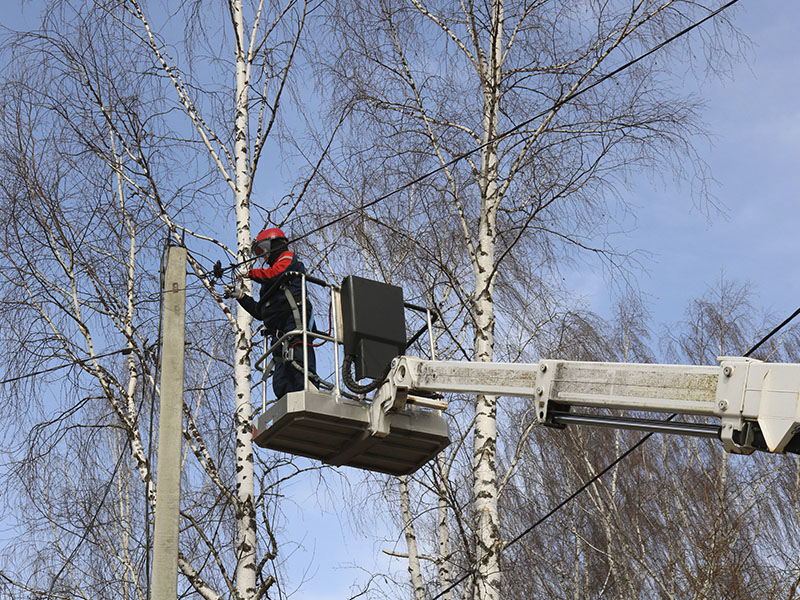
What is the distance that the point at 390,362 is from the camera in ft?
26.9

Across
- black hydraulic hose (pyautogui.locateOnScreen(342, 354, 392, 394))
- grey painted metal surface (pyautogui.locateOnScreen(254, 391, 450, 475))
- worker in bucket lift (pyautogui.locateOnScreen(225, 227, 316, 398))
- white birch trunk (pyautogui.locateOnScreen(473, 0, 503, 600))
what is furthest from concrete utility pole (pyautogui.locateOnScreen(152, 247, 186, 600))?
white birch trunk (pyautogui.locateOnScreen(473, 0, 503, 600))

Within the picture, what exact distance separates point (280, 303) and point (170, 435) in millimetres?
1464

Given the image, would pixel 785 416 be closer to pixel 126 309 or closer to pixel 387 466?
pixel 387 466

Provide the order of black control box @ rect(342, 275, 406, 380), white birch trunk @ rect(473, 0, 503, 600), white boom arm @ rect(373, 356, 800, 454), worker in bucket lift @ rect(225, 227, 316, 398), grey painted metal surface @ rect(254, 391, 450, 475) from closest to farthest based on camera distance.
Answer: white boom arm @ rect(373, 356, 800, 454) < grey painted metal surface @ rect(254, 391, 450, 475) < black control box @ rect(342, 275, 406, 380) < worker in bucket lift @ rect(225, 227, 316, 398) < white birch trunk @ rect(473, 0, 503, 600)

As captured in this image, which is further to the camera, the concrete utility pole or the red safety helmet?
the red safety helmet

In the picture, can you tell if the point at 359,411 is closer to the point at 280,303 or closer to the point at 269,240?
the point at 280,303

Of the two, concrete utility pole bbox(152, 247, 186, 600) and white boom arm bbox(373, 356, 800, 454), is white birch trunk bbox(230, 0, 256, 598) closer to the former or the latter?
concrete utility pole bbox(152, 247, 186, 600)

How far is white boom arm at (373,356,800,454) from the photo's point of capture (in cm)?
659

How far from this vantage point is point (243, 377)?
34.6 ft

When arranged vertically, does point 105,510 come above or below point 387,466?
above

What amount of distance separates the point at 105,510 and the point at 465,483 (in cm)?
520

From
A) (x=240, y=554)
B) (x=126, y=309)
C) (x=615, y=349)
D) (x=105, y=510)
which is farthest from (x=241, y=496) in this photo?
(x=615, y=349)

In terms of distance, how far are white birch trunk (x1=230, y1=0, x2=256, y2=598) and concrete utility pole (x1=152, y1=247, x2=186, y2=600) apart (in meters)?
1.95

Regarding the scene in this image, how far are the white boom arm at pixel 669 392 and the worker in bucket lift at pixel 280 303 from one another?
1.48m
